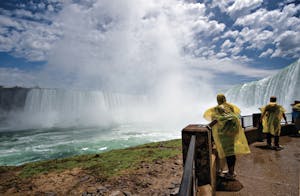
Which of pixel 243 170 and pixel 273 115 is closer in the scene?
pixel 243 170

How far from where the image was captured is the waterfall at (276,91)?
29377 mm

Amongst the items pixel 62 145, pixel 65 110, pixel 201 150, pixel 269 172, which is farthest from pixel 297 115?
pixel 65 110

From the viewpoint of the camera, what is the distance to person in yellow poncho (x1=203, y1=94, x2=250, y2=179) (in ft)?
11.5

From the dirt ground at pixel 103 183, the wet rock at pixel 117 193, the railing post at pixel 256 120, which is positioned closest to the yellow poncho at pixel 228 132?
the dirt ground at pixel 103 183

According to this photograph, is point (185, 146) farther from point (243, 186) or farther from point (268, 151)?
point (268, 151)

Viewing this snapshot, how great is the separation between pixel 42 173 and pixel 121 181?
13.4 feet

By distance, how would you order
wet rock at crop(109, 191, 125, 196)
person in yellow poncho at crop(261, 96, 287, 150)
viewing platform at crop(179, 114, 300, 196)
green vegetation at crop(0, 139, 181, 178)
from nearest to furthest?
viewing platform at crop(179, 114, 300, 196)
wet rock at crop(109, 191, 125, 196)
person in yellow poncho at crop(261, 96, 287, 150)
green vegetation at crop(0, 139, 181, 178)

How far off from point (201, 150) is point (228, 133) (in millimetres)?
949

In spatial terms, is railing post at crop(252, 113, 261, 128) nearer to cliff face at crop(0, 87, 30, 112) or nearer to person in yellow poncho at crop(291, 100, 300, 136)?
person in yellow poncho at crop(291, 100, 300, 136)

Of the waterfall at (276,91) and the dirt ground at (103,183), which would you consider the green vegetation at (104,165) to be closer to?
the dirt ground at (103,183)

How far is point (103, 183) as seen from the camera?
5801 millimetres

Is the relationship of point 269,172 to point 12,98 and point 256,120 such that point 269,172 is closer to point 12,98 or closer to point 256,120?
point 256,120

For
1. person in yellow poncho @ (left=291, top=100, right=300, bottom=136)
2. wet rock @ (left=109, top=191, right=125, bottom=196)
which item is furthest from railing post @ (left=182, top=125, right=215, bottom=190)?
person in yellow poncho @ (left=291, top=100, right=300, bottom=136)

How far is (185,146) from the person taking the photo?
2.90 metres
